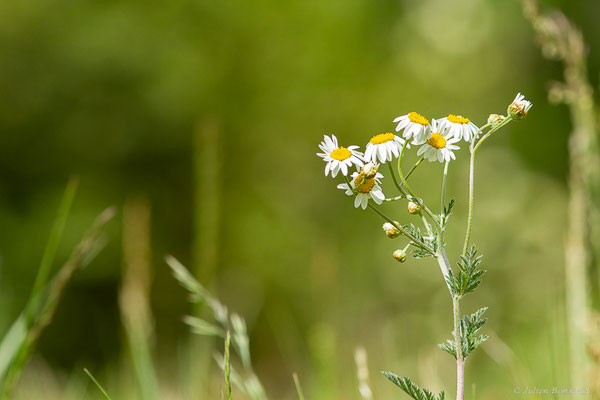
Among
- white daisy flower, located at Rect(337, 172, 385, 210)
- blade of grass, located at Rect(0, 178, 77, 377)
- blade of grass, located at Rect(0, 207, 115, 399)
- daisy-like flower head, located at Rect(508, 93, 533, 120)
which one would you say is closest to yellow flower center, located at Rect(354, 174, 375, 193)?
white daisy flower, located at Rect(337, 172, 385, 210)

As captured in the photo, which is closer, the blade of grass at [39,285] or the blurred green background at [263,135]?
the blade of grass at [39,285]

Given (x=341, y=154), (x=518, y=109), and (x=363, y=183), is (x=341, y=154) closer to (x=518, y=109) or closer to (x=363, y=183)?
(x=363, y=183)

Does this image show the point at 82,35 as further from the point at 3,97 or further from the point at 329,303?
the point at 329,303

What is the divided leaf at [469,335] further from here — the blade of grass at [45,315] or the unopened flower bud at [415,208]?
the blade of grass at [45,315]

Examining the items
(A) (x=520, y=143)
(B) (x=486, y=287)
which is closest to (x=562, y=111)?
(A) (x=520, y=143)

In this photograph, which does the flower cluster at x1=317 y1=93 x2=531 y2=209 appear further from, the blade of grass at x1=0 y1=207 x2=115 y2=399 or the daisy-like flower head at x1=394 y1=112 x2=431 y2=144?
the blade of grass at x1=0 y1=207 x2=115 y2=399

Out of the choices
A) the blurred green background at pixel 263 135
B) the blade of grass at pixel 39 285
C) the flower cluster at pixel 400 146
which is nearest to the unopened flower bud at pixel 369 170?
the flower cluster at pixel 400 146
